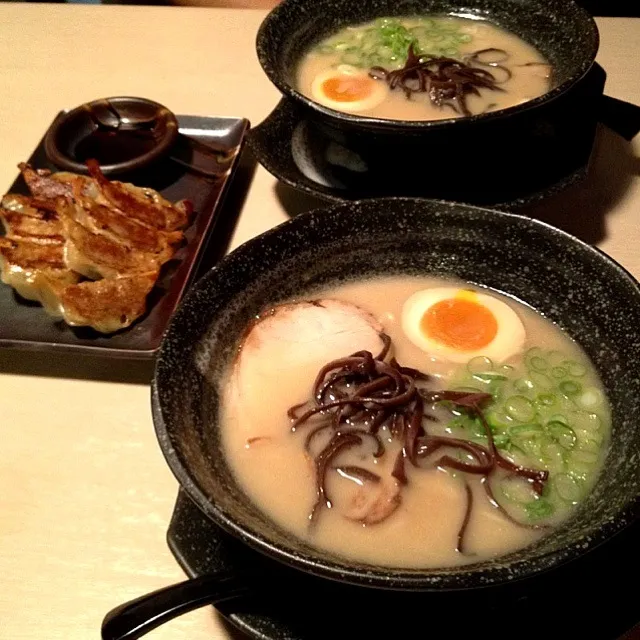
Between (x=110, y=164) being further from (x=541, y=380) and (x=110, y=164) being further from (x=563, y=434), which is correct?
(x=563, y=434)

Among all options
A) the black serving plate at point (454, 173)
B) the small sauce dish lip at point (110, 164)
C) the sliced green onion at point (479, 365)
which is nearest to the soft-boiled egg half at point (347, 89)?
the black serving plate at point (454, 173)

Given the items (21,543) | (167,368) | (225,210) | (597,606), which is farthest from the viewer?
(225,210)

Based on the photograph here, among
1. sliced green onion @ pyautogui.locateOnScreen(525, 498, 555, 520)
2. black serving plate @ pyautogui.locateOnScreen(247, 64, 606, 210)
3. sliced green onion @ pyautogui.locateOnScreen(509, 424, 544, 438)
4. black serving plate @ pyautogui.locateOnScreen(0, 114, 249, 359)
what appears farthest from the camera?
black serving plate @ pyautogui.locateOnScreen(247, 64, 606, 210)

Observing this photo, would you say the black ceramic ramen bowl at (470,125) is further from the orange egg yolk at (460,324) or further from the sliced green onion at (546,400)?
the sliced green onion at (546,400)

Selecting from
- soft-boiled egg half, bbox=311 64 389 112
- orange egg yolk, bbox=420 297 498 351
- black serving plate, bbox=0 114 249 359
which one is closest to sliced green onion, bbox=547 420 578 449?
orange egg yolk, bbox=420 297 498 351

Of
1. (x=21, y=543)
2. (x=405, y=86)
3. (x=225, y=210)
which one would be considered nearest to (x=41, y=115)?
(x=225, y=210)

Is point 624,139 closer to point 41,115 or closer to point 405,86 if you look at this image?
point 405,86

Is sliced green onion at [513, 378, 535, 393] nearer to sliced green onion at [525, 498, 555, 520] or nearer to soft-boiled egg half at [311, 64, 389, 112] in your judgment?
sliced green onion at [525, 498, 555, 520]
